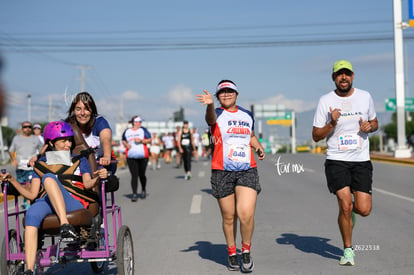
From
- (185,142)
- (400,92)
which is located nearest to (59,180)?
(185,142)

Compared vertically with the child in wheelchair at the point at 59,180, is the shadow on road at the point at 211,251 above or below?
below

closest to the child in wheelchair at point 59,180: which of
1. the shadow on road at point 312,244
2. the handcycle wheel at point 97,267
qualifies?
the handcycle wheel at point 97,267

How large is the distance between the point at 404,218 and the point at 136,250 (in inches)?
178

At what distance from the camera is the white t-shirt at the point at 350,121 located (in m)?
5.77

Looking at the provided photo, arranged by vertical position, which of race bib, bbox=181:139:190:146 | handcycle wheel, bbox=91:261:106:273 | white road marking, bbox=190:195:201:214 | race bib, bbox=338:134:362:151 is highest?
race bib, bbox=338:134:362:151

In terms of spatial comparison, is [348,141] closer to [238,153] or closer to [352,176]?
[352,176]

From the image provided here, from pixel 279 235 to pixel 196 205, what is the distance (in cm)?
422

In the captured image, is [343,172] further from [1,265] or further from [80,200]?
[1,265]

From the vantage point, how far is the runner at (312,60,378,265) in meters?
5.71

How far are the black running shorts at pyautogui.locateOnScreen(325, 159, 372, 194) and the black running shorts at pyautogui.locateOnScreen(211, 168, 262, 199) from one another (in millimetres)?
824

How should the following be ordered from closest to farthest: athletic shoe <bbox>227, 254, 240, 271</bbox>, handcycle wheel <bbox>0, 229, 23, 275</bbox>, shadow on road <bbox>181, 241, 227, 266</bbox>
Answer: handcycle wheel <bbox>0, 229, 23, 275</bbox>, athletic shoe <bbox>227, 254, 240, 271</bbox>, shadow on road <bbox>181, 241, 227, 266</bbox>

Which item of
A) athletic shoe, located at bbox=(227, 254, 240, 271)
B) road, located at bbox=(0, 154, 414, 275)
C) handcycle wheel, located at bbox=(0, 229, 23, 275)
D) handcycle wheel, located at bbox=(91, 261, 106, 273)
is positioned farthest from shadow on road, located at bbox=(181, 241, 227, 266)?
handcycle wheel, located at bbox=(0, 229, 23, 275)

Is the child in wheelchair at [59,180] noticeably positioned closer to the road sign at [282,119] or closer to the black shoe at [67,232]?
the black shoe at [67,232]

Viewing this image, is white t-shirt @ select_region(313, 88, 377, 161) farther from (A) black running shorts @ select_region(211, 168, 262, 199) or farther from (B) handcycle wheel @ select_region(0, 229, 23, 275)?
(B) handcycle wheel @ select_region(0, 229, 23, 275)
